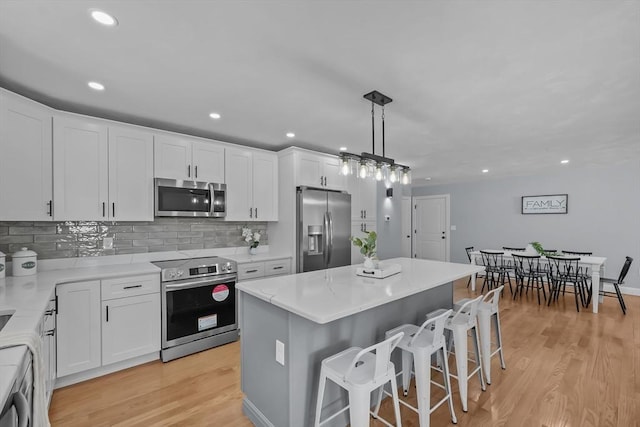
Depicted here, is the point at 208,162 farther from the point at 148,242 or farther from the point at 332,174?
the point at 332,174

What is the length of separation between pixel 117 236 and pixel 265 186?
1802mm

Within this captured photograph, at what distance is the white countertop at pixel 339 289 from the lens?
1.63 m

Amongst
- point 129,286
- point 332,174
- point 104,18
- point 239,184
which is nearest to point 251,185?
point 239,184

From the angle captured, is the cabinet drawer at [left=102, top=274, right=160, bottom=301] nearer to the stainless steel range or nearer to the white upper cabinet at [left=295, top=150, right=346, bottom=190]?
the stainless steel range

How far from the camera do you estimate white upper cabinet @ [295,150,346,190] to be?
404 cm

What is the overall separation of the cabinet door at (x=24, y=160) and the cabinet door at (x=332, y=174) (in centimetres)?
298

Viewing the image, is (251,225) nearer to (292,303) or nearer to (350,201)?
(350,201)

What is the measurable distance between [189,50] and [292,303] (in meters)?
1.67

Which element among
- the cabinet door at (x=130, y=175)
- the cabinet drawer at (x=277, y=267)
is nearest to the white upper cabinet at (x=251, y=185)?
the cabinet drawer at (x=277, y=267)

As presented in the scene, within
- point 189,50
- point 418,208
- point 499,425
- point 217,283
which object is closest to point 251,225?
point 217,283

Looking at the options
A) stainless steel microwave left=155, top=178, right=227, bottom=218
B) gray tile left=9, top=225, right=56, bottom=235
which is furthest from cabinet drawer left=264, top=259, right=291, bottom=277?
gray tile left=9, top=225, right=56, bottom=235

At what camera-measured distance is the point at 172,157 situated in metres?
3.33

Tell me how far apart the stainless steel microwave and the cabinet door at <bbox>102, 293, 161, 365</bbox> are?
3.10 feet

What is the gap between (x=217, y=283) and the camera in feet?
10.6
